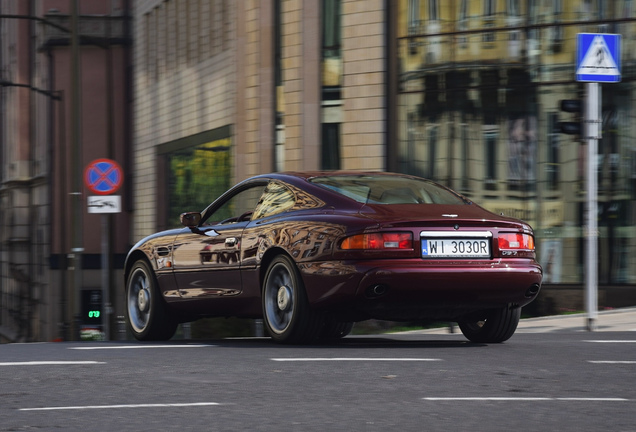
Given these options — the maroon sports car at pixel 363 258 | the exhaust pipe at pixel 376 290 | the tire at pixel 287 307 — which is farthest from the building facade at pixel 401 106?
the exhaust pipe at pixel 376 290

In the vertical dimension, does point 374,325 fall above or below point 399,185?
below

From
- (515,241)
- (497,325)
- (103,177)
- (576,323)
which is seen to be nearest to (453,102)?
(103,177)

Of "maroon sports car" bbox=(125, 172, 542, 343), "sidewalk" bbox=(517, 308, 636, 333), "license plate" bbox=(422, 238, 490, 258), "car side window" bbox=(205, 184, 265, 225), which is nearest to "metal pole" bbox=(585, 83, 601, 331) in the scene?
"sidewalk" bbox=(517, 308, 636, 333)

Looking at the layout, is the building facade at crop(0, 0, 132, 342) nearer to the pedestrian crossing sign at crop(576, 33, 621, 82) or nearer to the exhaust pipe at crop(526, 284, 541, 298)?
the pedestrian crossing sign at crop(576, 33, 621, 82)

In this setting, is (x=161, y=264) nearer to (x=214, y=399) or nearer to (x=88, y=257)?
(x=214, y=399)

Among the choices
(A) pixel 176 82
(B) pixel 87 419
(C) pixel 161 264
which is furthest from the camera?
(A) pixel 176 82

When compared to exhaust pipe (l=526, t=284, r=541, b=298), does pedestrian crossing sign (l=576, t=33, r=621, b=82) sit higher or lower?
higher

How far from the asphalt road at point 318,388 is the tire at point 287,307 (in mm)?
159

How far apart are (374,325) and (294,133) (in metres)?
5.56

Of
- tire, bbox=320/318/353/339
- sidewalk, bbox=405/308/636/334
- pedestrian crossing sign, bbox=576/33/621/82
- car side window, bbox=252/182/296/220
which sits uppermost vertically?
pedestrian crossing sign, bbox=576/33/621/82

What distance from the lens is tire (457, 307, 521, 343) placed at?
10062 mm

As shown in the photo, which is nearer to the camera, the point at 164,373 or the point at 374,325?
the point at 164,373

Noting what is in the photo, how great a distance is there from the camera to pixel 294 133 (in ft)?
80.0

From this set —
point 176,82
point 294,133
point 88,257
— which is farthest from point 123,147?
point 294,133
